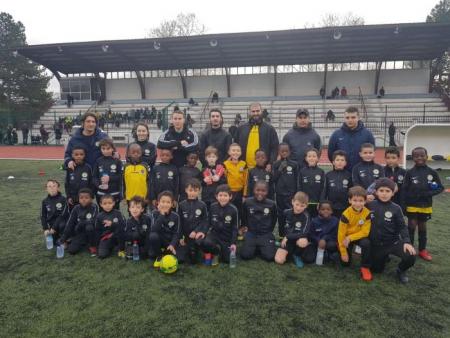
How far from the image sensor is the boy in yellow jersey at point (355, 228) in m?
4.13

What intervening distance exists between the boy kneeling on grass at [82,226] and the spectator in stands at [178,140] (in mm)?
A: 1339

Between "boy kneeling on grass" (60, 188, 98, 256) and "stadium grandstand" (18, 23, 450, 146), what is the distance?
790 inches

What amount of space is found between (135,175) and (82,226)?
3.47 feet

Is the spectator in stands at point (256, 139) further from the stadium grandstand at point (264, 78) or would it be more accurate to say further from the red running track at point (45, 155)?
the stadium grandstand at point (264, 78)

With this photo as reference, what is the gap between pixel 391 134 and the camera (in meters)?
21.5

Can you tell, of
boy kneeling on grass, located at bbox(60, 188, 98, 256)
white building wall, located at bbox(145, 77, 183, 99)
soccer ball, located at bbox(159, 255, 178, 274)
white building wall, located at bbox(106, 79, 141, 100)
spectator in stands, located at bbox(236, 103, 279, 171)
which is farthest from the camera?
white building wall, located at bbox(106, 79, 141, 100)

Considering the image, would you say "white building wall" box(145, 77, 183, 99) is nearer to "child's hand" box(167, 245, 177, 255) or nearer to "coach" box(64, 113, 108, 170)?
"coach" box(64, 113, 108, 170)

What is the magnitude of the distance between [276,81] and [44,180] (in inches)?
1055

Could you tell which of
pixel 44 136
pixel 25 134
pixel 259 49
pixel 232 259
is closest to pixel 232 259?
pixel 232 259

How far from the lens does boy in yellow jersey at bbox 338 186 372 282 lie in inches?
163

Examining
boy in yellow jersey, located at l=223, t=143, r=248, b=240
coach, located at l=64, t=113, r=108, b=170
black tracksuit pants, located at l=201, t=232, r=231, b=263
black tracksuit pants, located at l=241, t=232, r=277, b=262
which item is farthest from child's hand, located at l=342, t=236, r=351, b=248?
coach, located at l=64, t=113, r=108, b=170

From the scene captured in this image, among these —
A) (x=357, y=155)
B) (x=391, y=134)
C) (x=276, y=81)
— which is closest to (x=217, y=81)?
(x=276, y=81)

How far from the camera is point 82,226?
4809 mm

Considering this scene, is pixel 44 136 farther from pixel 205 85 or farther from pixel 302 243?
pixel 302 243
